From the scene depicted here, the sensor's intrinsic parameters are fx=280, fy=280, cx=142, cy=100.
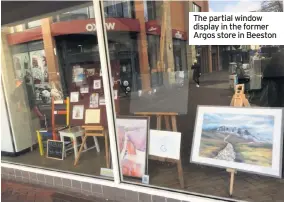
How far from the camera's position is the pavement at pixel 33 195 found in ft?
10.5

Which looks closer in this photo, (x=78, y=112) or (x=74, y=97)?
(x=78, y=112)

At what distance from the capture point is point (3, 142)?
443 centimetres

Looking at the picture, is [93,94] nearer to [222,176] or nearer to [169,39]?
[169,39]

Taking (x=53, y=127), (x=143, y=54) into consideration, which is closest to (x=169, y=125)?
(x=53, y=127)

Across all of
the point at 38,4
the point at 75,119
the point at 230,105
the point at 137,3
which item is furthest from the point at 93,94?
the point at 137,3

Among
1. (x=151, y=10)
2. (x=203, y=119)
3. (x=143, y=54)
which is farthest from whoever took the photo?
(x=151, y=10)

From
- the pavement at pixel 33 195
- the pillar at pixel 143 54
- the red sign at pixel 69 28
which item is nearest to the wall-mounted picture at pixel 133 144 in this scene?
the pavement at pixel 33 195

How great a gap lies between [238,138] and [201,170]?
73 centimetres

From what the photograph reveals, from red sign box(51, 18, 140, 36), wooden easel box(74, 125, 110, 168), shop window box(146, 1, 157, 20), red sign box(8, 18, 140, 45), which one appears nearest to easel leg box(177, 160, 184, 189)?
wooden easel box(74, 125, 110, 168)

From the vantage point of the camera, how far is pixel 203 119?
2.85 meters

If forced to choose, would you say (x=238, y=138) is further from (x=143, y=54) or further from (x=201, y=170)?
(x=143, y=54)

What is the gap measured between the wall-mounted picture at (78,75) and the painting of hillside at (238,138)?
188 cm

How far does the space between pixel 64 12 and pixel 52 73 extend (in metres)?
1.98

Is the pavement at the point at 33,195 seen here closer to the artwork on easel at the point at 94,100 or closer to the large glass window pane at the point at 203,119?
the large glass window pane at the point at 203,119
